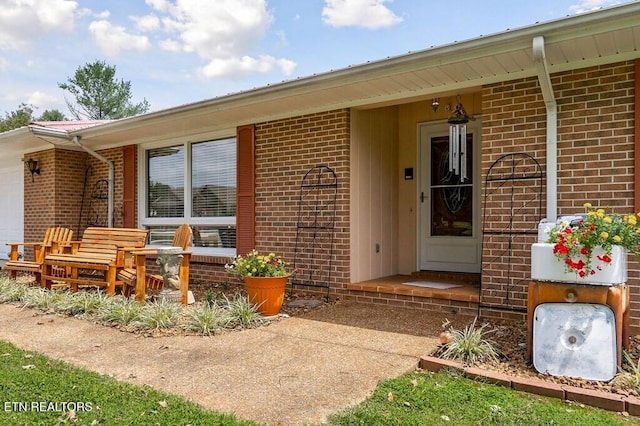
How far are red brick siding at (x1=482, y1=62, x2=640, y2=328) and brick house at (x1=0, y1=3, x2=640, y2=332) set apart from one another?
0.04 feet

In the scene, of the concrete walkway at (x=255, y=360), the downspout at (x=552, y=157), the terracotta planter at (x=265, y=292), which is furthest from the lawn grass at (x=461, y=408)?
the terracotta planter at (x=265, y=292)

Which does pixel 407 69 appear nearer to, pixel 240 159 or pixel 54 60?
pixel 240 159

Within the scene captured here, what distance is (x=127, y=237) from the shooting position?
637cm

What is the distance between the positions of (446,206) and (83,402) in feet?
15.8

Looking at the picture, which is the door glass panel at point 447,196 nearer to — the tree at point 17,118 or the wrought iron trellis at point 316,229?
the wrought iron trellis at point 316,229

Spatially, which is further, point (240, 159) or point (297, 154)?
point (240, 159)

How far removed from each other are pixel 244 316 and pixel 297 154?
2309mm

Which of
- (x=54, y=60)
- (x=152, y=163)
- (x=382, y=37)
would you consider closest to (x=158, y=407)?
(x=152, y=163)

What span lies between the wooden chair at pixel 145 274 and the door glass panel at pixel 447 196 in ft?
10.5

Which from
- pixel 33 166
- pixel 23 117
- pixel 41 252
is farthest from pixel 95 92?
pixel 41 252

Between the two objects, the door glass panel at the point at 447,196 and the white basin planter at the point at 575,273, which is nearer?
the white basin planter at the point at 575,273

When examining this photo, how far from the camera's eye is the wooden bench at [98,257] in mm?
5797

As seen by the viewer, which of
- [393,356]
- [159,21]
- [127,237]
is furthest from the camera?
[159,21]

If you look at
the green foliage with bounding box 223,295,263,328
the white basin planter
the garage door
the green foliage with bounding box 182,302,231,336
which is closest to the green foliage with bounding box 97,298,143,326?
the green foliage with bounding box 182,302,231,336
